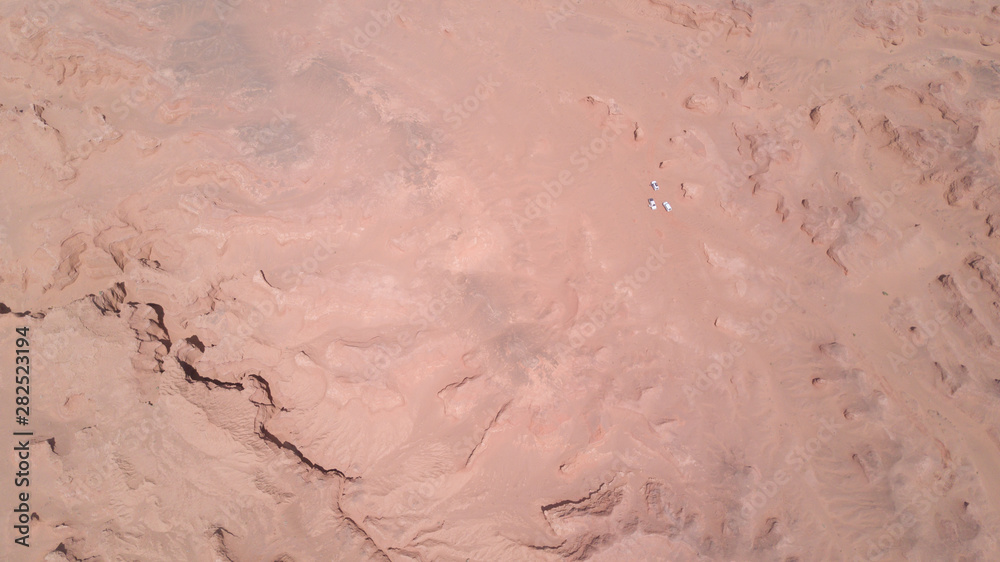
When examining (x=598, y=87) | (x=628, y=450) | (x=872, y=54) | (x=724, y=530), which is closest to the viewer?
(x=724, y=530)

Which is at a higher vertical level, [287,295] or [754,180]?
[754,180]

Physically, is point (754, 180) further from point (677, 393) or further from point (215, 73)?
point (215, 73)

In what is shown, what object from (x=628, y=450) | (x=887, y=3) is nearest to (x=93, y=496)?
(x=628, y=450)

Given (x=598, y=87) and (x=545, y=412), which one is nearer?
(x=545, y=412)

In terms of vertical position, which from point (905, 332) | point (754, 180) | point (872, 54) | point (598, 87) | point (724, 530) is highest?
point (872, 54)

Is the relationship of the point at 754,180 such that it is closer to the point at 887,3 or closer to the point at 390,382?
the point at 887,3

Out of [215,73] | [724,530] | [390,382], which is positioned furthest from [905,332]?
[215,73]

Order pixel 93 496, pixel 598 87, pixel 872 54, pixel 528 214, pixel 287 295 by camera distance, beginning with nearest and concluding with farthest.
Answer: pixel 93 496, pixel 287 295, pixel 528 214, pixel 598 87, pixel 872 54
